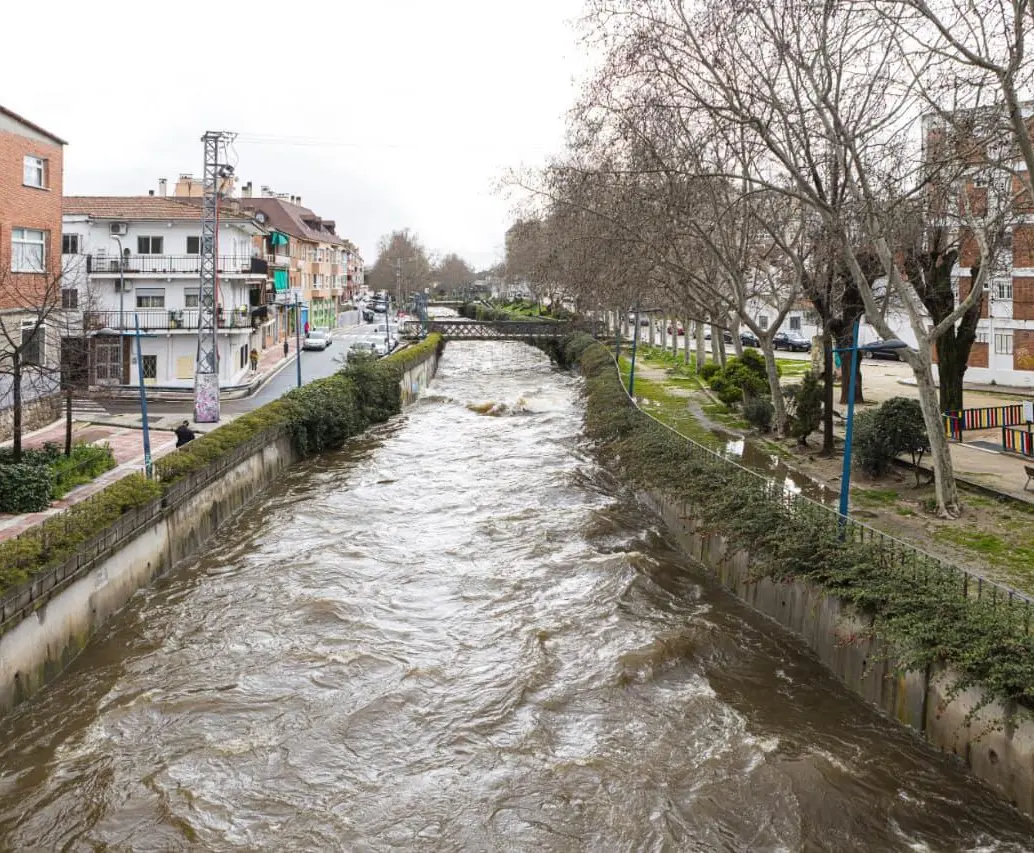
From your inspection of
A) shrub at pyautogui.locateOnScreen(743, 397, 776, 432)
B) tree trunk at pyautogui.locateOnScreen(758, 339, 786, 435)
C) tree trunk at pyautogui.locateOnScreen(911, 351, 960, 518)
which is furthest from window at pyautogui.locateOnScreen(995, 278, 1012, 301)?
tree trunk at pyautogui.locateOnScreen(911, 351, 960, 518)


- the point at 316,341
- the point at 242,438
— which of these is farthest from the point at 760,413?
the point at 316,341

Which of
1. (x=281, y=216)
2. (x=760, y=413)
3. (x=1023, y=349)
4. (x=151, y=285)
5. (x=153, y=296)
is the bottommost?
(x=760, y=413)

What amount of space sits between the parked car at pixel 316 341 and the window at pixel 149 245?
19.4 metres

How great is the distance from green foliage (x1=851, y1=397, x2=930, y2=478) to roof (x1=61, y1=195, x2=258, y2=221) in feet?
113

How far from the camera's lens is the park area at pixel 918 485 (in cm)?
1502

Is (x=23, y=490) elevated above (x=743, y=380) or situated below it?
below

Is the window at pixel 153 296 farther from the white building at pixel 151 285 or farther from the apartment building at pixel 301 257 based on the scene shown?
the apartment building at pixel 301 257

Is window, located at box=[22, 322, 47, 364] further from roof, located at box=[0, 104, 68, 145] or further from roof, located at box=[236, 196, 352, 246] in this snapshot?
roof, located at box=[236, 196, 352, 246]

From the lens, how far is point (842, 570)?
13.1 metres

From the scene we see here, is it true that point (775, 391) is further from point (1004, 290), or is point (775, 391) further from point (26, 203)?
point (26, 203)

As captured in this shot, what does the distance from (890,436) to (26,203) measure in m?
23.1

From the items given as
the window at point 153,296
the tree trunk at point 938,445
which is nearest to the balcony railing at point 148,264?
the window at point 153,296

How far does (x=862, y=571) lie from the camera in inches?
505

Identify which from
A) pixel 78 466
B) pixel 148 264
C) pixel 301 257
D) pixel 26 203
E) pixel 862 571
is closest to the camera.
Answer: pixel 862 571
